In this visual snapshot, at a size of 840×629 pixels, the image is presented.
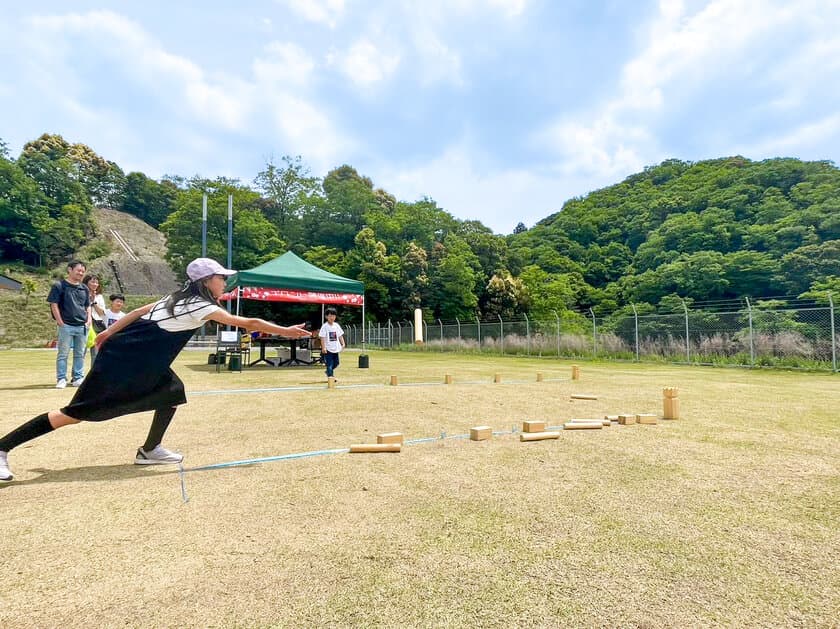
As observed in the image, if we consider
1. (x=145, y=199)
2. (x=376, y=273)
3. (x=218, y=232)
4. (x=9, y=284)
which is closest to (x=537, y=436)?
(x=376, y=273)

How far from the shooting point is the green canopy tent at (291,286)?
43.6ft

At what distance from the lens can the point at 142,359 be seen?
3.02m

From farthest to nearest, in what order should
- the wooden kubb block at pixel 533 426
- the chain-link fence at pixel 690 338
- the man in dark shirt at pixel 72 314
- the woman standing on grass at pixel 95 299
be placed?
1. the chain-link fence at pixel 690 338
2. the woman standing on grass at pixel 95 299
3. the man in dark shirt at pixel 72 314
4. the wooden kubb block at pixel 533 426

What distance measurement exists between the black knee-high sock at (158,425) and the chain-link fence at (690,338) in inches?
646

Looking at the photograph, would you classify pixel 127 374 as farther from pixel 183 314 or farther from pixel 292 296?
pixel 292 296

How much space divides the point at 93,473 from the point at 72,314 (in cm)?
555

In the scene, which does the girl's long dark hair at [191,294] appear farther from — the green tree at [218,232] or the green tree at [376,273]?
the green tree at [218,232]

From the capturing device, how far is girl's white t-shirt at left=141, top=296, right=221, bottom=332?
121 inches

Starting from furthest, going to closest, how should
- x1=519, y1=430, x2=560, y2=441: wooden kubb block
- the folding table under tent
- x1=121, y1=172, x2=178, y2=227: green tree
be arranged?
x1=121, y1=172, x2=178, y2=227: green tree → the folding table under tent → x1=519, y1=430, x2=560, y2=441: wooden kubb block

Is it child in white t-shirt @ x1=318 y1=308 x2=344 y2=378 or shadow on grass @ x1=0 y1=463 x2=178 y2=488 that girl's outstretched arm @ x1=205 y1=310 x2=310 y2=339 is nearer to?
shadow on grass @ x1=0 y1=463 x2=178 y2=488

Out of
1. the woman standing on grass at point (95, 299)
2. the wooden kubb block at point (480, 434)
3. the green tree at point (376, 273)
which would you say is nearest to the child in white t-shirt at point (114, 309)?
the woman standing on grass at point (95, 299)

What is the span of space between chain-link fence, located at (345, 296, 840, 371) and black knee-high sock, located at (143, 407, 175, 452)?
16412 mm

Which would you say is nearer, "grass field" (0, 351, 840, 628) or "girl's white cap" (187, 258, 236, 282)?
"grass field" (0, 351, 840, 628)

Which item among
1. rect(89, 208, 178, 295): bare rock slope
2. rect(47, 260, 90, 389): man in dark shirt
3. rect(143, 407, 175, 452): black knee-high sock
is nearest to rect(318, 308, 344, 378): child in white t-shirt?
rect(47, 260, 90, 389): man in dark shirt
